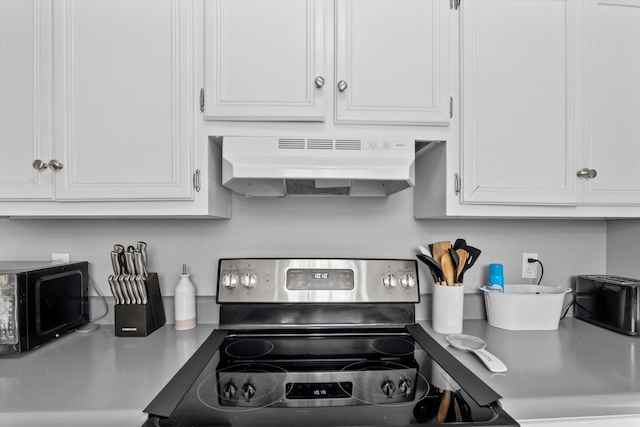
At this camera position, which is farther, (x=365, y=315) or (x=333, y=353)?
(x=365, y=315)

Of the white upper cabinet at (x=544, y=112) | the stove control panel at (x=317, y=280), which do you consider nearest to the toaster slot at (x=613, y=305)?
the white upper cabinet at (x=544, y=112)

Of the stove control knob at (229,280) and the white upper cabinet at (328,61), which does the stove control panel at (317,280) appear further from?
the white upper cabinet at (328,61)

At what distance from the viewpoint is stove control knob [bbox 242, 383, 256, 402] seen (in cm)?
83

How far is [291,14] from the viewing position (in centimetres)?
110

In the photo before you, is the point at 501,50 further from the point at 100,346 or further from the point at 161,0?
the point at 100,346

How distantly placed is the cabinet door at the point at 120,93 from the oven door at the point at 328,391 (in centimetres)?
61

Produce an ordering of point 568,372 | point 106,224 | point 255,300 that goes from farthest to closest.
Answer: point 106,224, point 255,300, point 568,372

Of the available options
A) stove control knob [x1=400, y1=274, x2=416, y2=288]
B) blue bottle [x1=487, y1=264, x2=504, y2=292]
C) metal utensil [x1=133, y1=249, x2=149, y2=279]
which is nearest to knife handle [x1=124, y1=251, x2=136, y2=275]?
metal utensil [x1=133, y1=249, x2=149, y2=279]

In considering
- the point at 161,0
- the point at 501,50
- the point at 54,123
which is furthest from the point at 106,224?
the point at 501,50

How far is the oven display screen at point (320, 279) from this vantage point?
1.32 metres

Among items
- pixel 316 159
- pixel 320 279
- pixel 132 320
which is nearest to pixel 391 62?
pixel 316 159

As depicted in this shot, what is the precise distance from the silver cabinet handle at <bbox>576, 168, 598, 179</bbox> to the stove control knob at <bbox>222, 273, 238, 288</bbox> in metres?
1.33

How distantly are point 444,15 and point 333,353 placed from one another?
122 centimetres

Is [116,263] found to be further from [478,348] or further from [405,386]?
[478,348]
